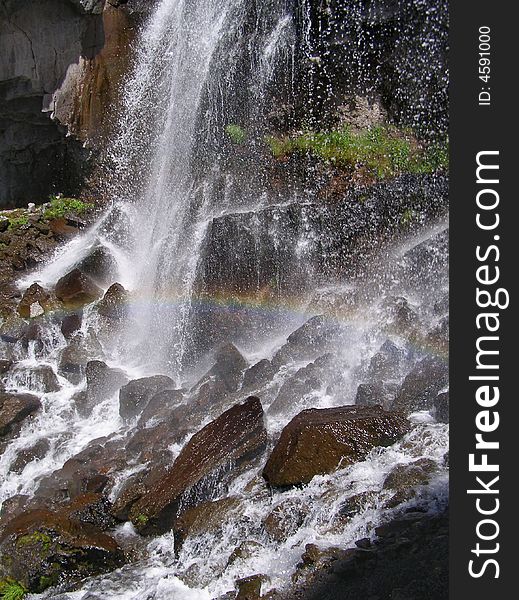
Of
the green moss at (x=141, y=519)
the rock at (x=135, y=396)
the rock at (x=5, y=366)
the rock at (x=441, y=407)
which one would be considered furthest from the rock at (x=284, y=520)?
the rock at (x=5, y=366)

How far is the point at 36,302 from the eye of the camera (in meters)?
13.6

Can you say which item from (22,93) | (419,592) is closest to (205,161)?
(22,93)

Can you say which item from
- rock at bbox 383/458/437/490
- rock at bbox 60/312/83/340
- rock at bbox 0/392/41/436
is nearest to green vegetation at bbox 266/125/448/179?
rock at bbox 60/312/83/340

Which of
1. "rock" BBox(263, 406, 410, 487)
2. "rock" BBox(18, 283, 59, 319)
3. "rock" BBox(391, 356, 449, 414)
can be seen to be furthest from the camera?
"rock" BBox(18, 283, 59, 319)

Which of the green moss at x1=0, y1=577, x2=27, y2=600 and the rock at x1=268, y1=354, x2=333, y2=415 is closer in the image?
the green moss at x1=0, y1=577, x2=27, y2=600

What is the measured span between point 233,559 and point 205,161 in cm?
1007

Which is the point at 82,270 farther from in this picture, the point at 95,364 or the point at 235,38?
the point at 235,38

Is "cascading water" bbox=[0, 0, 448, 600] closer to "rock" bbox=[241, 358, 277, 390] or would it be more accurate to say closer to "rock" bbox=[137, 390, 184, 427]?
"rock" bbox=[241, 358, 277, 390]

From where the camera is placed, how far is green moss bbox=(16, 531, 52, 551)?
7.31m

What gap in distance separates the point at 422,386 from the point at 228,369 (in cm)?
309

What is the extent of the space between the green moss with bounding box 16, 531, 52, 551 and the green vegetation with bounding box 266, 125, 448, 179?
9.36 metres

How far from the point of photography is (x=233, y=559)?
263 inches

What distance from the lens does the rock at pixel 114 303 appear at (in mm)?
13039

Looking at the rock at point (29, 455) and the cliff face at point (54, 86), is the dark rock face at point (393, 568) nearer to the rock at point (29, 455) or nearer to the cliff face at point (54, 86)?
the rock at point (29, 455)
